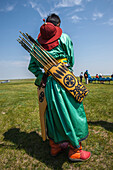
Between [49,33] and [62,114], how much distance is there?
56.8 inches

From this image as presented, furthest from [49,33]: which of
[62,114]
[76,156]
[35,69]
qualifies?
[76,156]

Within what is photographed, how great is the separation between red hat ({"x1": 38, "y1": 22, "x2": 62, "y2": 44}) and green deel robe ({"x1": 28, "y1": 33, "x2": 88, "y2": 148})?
0.11m

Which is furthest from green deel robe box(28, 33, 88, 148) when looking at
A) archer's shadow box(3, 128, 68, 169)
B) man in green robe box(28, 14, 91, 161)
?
archer's shadow box(3, 128, 68, 169)

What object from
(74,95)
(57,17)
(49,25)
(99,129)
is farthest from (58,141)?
(57,17)

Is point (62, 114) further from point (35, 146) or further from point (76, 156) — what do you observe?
point (35, 146)

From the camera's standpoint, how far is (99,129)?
3.58 metres

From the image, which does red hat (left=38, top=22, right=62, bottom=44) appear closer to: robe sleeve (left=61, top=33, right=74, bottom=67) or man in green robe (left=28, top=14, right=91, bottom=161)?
man in green robe (left=28, top=14, right=91, bottom=161)

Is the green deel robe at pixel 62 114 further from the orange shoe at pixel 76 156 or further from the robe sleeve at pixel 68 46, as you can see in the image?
the orange shoe at pixel 76 156

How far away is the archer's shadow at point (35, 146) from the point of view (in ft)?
8.08

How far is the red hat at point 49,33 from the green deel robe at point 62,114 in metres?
0.11

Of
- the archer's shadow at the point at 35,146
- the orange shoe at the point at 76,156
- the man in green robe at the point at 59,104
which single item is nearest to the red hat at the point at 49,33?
the man in green robe at the point at 59,104

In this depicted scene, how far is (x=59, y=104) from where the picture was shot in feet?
7.17

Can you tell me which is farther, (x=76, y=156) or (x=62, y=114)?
(x=76, y=156)

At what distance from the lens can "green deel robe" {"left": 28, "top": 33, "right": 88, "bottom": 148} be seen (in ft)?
7.10
